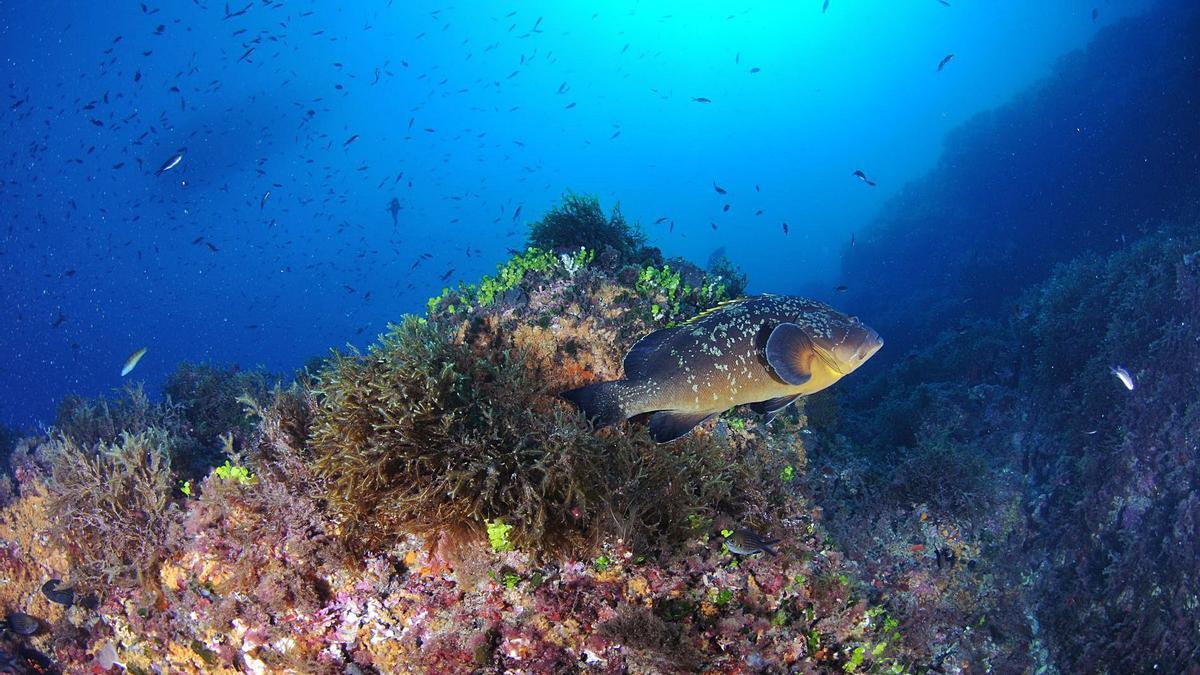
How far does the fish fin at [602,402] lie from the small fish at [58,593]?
5195 mm

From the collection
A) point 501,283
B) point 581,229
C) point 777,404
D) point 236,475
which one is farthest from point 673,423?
point 581,229

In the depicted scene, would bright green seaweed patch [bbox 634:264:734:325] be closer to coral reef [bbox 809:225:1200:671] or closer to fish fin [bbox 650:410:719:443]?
fish fin [bbox 650:410:719:443]

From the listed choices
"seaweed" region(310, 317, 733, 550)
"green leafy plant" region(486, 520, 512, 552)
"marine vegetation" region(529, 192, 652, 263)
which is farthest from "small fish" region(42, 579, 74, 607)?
"marine vegetation" region(529, 192, 652, 263)

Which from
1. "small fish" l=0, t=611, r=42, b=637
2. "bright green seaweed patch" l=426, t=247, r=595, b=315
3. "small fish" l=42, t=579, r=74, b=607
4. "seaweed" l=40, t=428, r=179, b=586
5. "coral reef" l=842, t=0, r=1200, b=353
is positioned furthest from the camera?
"coral reef" l=842, t=0, r=1200, b=353

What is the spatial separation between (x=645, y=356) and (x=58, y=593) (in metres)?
5.92

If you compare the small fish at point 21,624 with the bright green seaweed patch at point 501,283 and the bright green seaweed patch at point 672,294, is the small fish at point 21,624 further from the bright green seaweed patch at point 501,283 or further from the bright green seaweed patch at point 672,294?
the bright green seaweed patch at point 672,294

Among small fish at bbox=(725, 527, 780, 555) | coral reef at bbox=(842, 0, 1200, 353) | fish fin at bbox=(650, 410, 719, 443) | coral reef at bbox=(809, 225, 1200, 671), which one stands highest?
fish fin at bbox=(650, 410, 719, 443)

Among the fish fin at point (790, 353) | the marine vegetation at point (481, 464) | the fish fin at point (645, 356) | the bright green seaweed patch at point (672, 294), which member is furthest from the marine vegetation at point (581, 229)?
the fish fin at point (790, 353)

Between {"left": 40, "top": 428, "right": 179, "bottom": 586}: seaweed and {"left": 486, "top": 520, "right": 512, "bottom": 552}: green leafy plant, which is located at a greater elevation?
{"left": 40, "top": 428, "right": 179, "bottom": 586}: seaweed

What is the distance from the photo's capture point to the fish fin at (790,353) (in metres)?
3.71

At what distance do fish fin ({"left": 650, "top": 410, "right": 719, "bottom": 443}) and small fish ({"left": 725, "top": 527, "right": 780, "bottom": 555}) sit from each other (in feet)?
2.66

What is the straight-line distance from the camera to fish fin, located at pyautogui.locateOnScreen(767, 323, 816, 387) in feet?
12.2

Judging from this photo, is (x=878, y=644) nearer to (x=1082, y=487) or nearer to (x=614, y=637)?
(x=614, y=637)

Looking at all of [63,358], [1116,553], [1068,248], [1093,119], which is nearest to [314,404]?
[1116,553]
